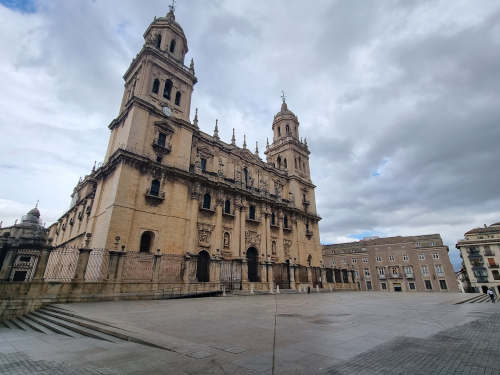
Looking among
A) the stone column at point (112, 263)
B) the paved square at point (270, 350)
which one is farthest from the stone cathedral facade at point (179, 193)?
the paved square at point (270, 350)

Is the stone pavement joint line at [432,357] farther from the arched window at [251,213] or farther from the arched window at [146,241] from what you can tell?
the arched window at [251,213]

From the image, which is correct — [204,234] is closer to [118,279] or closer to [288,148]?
[118,279]

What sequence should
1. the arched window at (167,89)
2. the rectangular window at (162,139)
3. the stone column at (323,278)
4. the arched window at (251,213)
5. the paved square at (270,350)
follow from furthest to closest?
the stone column at (323,278) < the arched window at (251,213) < the arched window at (167,89) < the rectangular window at (162,139) < the paved square at (270,350)

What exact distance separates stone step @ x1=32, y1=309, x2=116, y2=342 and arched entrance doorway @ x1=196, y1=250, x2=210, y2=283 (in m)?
13.0

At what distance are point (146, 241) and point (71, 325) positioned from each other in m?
13.3

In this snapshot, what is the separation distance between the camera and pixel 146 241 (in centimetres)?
1994

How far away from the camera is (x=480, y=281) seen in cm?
4184

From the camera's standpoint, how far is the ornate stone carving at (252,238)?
89.2 feet

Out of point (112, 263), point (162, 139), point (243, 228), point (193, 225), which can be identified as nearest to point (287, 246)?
point (243, 228)

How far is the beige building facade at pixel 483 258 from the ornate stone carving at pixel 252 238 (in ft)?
136

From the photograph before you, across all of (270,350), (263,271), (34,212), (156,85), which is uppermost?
(156,85)

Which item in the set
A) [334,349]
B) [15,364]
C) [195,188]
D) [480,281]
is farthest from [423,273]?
[15,364]

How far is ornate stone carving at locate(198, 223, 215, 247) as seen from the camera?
2288cm

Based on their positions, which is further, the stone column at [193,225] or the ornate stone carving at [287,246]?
the ornate stone carving at [287,246]
